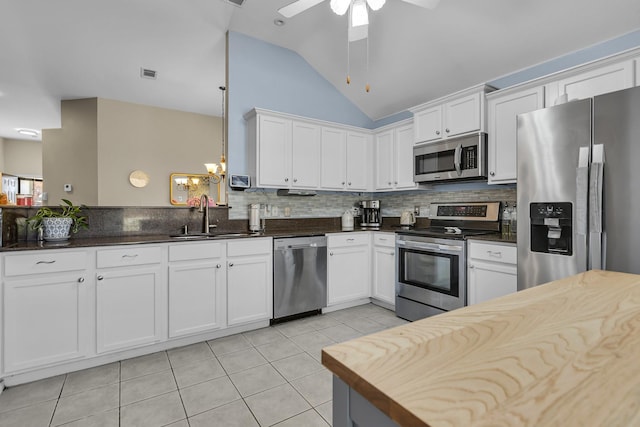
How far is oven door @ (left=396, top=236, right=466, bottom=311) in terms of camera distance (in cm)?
297

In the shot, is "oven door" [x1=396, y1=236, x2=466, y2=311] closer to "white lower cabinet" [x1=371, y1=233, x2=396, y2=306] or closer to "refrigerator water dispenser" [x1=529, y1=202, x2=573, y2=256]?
"white lower cabinet" [x1=371, y1=233, x2=396, y2=306]

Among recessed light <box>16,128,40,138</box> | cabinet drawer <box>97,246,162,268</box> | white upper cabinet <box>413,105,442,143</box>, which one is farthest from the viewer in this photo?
recessed light <box>16,128,40,138</box>

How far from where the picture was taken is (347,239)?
372cm

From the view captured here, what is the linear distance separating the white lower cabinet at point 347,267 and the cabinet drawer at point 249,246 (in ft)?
2.42

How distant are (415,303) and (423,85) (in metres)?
2.59

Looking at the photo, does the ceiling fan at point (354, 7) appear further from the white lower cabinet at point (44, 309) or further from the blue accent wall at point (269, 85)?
the white lower cabinet at point (44, 309)

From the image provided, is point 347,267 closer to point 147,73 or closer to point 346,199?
point 346,199

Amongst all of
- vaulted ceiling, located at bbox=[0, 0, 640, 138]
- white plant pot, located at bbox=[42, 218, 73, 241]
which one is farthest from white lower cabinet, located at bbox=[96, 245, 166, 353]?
vaulted ceiling, located at bbox=[0, 0, 640, 138]

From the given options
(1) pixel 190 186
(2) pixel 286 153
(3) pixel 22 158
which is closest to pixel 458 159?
(2) pixel 286 153

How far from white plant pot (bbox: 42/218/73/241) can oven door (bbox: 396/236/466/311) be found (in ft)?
10.2

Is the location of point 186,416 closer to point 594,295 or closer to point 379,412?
point 379,412

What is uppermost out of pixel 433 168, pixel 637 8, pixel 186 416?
pixel 637 8

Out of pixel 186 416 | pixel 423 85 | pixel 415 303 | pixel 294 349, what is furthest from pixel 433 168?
pixel 186 416

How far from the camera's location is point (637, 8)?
240 cm
